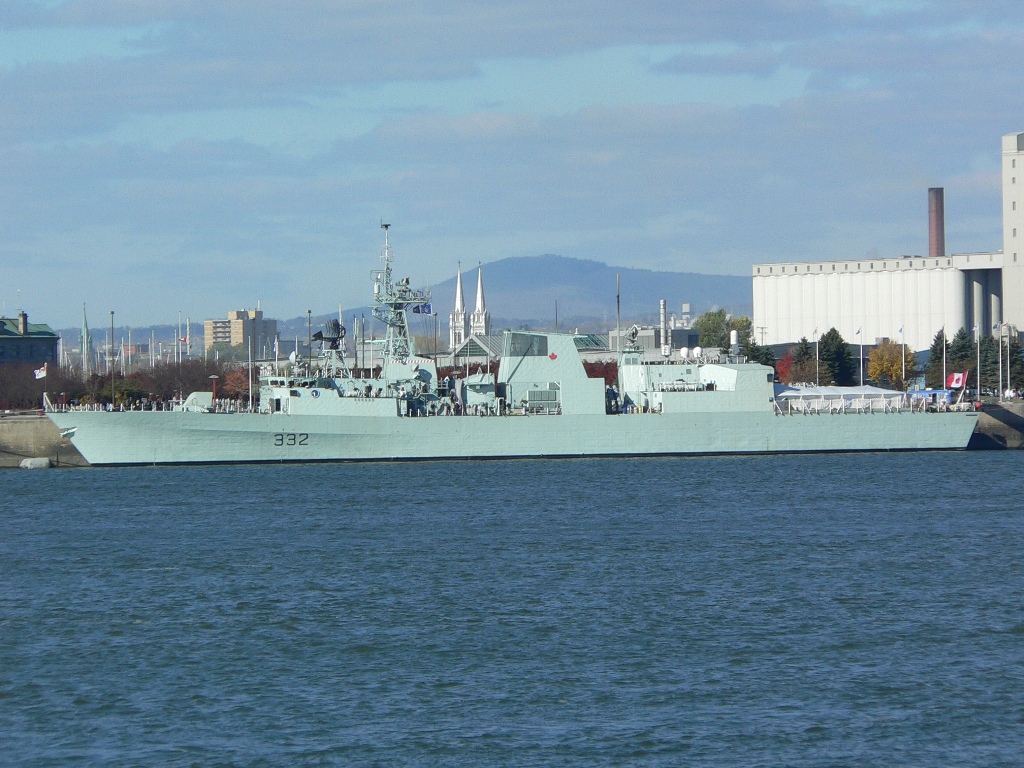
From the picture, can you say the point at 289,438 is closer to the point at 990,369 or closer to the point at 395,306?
the point at 395,306

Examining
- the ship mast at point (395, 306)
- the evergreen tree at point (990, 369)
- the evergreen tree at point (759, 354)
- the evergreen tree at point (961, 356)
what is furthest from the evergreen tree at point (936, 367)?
the ship mast at point (395, 306)

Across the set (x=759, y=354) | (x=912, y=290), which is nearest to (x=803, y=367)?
(x=759, y=354)

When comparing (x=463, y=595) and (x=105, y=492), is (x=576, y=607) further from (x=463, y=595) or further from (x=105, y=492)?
(x=105, y=492)

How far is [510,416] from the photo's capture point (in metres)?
41.0

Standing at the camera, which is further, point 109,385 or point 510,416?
point 109,385

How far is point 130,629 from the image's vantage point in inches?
687

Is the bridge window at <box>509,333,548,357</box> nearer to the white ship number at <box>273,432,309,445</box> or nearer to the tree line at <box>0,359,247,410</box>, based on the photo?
the white ship number at <box>273,432,309,445</box>

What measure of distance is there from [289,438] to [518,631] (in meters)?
24.7

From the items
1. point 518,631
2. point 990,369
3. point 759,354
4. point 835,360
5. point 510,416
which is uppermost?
point 759,354

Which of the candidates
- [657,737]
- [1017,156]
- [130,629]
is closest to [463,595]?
[130,629]

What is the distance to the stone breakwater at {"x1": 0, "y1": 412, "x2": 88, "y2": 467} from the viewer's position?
145 ft

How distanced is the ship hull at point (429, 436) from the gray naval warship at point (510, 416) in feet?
0.11

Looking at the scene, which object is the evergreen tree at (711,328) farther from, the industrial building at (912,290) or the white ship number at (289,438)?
the white ship number at (289,438)

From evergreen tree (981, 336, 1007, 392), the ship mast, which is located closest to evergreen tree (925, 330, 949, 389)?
evergreen tree (981, 336, 1007, 392)
